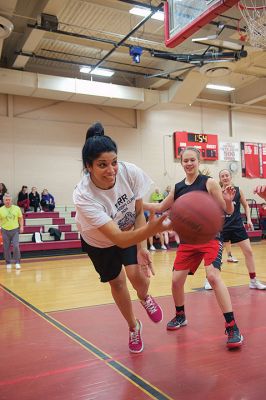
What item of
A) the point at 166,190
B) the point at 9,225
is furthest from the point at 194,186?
the point at 166,190

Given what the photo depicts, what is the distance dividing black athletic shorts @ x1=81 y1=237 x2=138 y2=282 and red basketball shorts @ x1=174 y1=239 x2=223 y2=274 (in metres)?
0.70

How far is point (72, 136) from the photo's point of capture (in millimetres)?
15000

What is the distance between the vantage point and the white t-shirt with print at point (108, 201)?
8.33 feet

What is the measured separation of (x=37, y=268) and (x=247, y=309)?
18.9 ft

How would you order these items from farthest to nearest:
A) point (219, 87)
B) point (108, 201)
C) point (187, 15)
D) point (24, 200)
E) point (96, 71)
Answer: point (219, 87) → point (96, 71) → point (24, 200) → point (187, 15) → point (108, 201)

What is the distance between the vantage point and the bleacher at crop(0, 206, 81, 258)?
11.5 m

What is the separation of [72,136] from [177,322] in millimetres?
12126

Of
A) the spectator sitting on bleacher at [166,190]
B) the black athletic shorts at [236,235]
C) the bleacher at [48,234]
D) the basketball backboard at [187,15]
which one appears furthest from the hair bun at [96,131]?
the spectator sitting on bleacher at [166,190]

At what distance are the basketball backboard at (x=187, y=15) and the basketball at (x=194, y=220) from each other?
3.14 metres

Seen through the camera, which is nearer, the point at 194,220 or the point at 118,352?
the point at 194,220

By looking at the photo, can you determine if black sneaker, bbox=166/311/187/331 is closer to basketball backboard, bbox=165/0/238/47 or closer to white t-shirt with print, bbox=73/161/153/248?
white t-shirt with print, bbox=73/161/153/248

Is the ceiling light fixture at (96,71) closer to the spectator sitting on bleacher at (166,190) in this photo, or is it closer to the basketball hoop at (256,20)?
the spectator sitting on bleacher at (166,190)

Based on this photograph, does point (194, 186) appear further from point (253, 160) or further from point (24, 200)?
point (253, 160)

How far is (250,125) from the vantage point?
1858 centimetres
